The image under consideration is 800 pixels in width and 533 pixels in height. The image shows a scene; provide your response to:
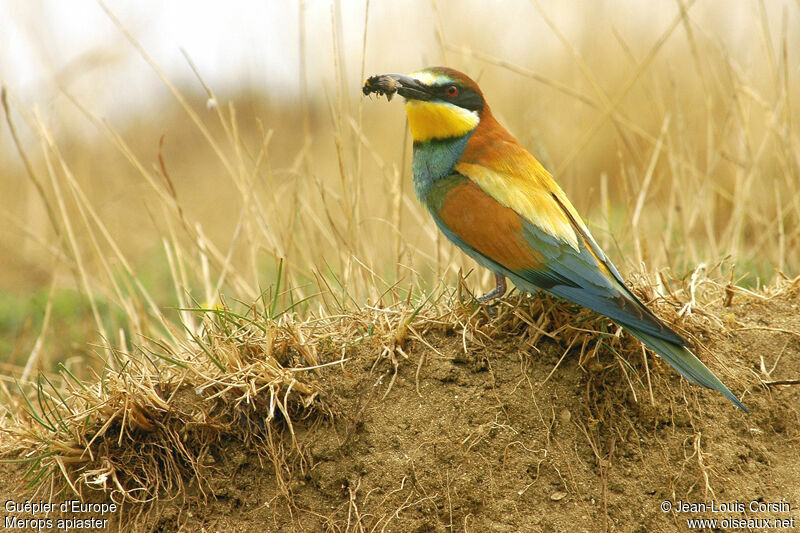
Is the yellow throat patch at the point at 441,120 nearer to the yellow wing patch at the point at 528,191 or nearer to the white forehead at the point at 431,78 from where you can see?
the white forehead at the point at 431,78

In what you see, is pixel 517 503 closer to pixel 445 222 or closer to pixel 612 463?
pixel 612 463

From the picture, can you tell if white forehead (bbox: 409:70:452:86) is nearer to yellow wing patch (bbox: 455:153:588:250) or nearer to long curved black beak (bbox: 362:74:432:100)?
long curved black beak (bbox: 362:74:432:100)

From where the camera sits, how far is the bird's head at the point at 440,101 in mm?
2779

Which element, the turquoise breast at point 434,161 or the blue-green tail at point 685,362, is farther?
the turquoise breast at point 434,161

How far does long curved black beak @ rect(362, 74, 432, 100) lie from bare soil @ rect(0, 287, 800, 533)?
37.4 inches

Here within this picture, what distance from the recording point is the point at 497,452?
2.10 metres

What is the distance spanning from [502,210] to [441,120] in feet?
1.61

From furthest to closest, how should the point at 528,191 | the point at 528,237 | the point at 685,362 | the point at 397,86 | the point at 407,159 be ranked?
the point at 407,159
the point at 397,86
the point at 528,191
the point at 528,237
the point at 685,362

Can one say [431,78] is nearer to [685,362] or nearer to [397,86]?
[397,86]

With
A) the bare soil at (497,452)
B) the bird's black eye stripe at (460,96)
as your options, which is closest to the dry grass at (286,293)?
the bare soil at (497,452)

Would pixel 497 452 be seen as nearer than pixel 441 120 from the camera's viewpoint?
Yes

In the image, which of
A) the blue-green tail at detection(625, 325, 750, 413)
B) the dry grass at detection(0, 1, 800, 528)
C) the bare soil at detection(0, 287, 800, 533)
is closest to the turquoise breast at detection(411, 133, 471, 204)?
the dry grass at detection(0, 1, 800, 528)

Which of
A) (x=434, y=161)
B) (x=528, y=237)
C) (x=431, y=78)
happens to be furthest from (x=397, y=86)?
(x=528, y=237)

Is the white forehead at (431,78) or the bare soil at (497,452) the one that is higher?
the white forehead at (431,78)
